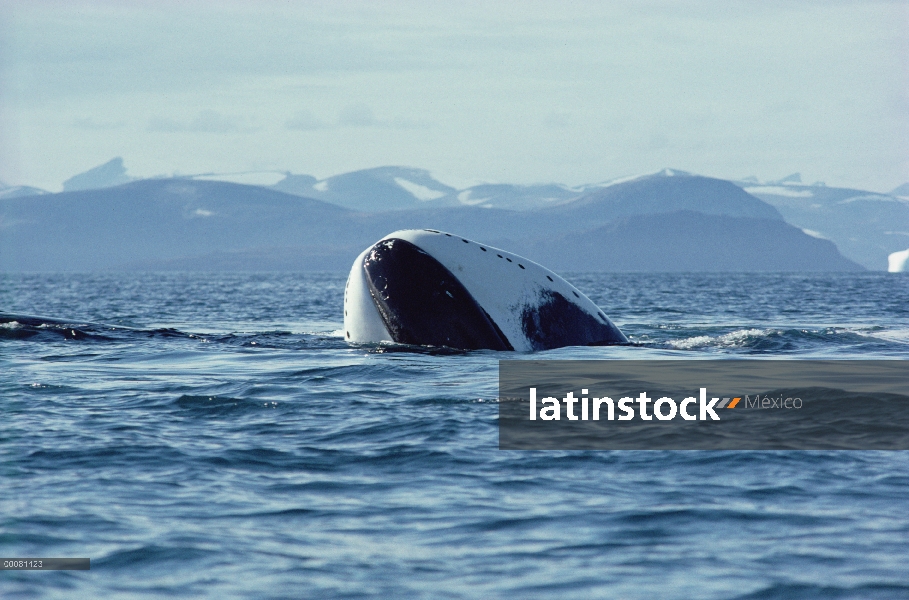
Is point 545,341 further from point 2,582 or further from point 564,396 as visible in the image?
point 2,582

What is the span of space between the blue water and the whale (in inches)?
45.0

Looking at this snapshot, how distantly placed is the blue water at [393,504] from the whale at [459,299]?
1.14m

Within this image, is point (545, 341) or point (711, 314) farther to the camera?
point (711, 314)

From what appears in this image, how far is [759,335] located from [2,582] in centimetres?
1452

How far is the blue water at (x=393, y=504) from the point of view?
229 inches

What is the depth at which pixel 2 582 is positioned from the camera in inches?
227

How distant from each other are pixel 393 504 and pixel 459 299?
617 centimetres

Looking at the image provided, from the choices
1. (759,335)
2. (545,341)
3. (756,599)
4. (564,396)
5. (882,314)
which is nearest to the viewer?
(756,599)

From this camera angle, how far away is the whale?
13.3 metres

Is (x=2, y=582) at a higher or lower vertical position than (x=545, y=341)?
lower

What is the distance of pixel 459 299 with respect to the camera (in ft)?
43.3

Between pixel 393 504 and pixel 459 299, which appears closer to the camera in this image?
pixel 393 504

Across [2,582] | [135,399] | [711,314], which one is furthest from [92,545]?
[711,314]

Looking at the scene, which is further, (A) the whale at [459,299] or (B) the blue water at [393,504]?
(A) the whale at [459,299]
